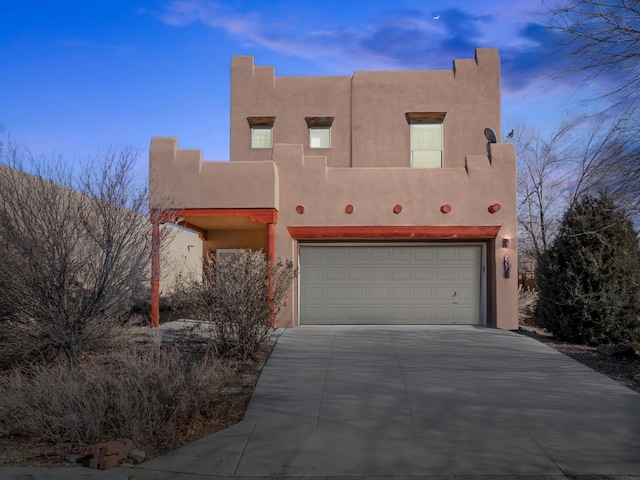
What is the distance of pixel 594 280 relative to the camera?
1259cm

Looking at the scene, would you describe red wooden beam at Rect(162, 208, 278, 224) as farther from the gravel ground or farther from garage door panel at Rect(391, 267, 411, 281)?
the gravel ground

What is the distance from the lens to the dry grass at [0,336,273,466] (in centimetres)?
630

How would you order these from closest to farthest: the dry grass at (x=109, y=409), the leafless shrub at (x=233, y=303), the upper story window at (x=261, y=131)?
the dry grass at (x=109, y=409), the leafless shrub at (x=233, y=303), the upper story window at (x=261, y=131)

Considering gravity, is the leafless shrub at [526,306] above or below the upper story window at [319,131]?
below

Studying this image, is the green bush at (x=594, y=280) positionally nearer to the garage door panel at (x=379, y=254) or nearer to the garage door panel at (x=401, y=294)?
the garage door panel at (x=401, y=294)

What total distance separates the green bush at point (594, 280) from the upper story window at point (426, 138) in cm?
552

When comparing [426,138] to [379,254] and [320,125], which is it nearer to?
[320,125]

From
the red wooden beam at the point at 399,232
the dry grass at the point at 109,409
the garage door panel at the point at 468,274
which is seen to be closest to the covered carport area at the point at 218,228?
the red wooden beam at the point at 399,232

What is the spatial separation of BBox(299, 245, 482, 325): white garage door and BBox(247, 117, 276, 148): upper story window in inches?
193

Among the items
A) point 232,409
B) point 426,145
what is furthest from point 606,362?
point 426,145

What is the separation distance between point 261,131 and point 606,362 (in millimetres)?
12118

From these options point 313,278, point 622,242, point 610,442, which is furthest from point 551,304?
point 610,442

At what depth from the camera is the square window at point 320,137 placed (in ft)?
60.7

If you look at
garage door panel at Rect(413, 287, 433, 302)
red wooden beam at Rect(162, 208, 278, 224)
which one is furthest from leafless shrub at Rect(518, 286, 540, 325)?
red wooden beam at Rect(162, 208, 278, 224)
